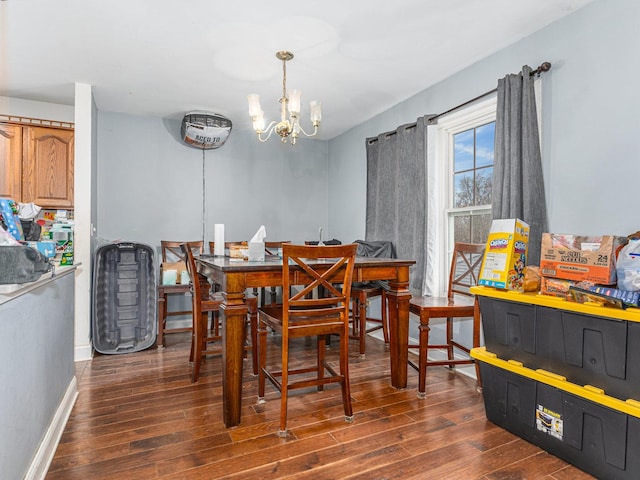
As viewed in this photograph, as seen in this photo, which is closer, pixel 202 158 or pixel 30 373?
pixel 30 373

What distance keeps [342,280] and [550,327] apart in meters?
1.10

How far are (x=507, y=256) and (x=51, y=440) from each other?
246 centimetres

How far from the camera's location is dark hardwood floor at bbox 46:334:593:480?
1654mm

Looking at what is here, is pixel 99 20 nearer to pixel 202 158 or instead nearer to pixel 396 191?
pixel 202 158

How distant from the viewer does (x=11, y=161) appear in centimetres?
346

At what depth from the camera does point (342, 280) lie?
2.27m

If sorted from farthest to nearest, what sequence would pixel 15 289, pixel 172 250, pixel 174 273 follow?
pixel 172 250
pixel 174 273
pixel 15 289

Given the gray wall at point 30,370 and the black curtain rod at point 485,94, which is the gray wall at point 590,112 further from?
the gray wall at point 30,370

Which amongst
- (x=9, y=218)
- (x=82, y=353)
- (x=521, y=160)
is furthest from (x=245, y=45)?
(x=82, y=353)

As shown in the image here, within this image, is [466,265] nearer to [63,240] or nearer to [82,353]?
[63,240]

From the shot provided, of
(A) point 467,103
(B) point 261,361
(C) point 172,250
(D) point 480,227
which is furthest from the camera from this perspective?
(C) point 172,250

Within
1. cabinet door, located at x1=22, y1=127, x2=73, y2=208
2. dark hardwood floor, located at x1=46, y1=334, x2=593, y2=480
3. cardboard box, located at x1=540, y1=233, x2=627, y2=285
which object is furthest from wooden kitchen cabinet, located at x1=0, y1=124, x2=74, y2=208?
cardboard box, located at x1=540, y1=233, x2=627, y2=285

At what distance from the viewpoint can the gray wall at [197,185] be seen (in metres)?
4.14

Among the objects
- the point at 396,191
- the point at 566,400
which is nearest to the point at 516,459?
the point at 566,400
